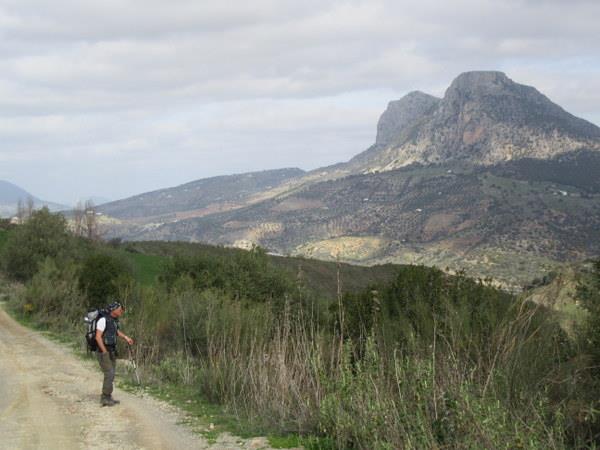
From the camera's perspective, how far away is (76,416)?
413 inches

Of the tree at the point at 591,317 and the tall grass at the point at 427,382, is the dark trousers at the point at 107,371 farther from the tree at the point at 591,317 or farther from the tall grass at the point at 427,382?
the tree at the point at 591,317

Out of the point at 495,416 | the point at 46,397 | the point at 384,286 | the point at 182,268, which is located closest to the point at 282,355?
the point at 495,416

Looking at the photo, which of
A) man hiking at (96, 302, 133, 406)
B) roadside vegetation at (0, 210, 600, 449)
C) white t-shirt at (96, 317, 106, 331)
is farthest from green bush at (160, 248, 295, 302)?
white t-shirt at (96, 317, 106, 331)

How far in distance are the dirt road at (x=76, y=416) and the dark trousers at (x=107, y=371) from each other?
291 mm

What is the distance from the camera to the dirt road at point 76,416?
898 cm

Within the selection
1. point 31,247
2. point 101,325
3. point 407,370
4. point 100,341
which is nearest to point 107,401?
point 100,341

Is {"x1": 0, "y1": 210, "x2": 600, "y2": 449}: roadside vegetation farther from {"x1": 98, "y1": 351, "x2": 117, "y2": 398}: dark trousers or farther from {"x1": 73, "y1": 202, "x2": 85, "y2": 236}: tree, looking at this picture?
{"x1": 73, "y1": 202, "x2": 85, "y2": 236}: tree

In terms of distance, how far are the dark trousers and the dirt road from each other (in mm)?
291

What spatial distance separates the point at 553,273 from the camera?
23.9ft

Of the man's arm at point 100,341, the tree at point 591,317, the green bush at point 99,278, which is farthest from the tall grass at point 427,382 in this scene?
the green bush at point 99,278

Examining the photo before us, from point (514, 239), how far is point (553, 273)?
12258 cm

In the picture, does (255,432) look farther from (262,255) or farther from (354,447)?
(262,255)

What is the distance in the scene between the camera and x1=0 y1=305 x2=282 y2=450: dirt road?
353 inches

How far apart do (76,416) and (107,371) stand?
968 millimetres
